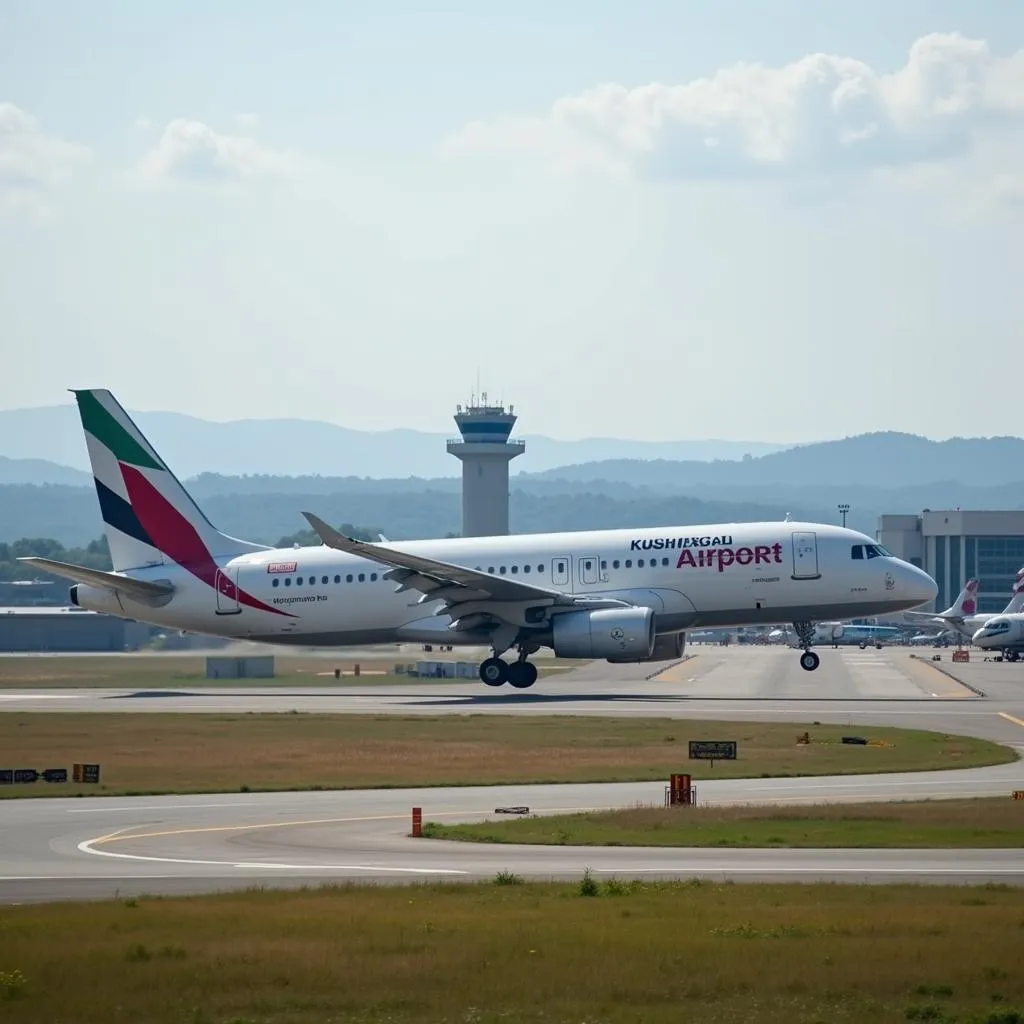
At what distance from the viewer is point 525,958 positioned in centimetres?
1722

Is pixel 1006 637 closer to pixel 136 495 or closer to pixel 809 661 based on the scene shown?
pixel 809 661

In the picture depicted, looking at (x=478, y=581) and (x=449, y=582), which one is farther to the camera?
(x=449, y=582)

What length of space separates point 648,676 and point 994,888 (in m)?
60.1

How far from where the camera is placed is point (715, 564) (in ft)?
197

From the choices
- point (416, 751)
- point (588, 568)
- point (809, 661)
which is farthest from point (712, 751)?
point (809, 661)

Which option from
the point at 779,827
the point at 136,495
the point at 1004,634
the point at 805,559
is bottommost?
the point at 779,827

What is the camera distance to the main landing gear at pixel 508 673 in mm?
64688

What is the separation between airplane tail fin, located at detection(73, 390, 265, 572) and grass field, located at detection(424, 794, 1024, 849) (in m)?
38.2

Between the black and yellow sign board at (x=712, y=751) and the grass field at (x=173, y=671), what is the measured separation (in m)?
Result: 35.1

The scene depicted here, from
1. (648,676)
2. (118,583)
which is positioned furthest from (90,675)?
(648,676)

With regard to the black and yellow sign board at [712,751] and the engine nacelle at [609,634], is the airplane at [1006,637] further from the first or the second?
the black and yellow sign board at [712,751]

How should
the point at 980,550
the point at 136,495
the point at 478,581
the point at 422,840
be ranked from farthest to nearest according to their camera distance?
the point at 980,550, the point at 136,495, the point at 478,581, the point at 422,840

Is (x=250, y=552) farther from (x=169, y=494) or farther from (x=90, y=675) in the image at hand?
(x=90, y=675)

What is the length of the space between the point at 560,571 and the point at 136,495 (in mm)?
16570
